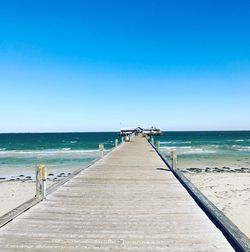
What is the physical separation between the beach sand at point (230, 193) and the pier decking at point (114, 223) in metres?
5.26

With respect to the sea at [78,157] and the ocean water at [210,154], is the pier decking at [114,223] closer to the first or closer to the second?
the sea at [78,157]

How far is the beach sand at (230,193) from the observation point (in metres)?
13.3

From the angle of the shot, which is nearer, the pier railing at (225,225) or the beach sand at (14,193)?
the pier railing at (225,225)

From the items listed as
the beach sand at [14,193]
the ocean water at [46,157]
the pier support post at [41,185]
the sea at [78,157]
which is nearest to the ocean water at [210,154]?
the sea at [78,157]

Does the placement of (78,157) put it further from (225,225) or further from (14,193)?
(225,225)

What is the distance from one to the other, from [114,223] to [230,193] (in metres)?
14.4

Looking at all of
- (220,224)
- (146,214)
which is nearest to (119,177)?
(146,214)

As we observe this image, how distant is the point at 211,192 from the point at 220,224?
45.9 feet

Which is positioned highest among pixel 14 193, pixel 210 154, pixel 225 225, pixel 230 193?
pixel 225 225

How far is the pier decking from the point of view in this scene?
484 centimetres

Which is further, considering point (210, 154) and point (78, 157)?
point (210, 154)

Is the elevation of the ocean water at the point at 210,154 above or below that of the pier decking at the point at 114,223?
below

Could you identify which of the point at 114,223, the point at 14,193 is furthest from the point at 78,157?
the point at 114,223

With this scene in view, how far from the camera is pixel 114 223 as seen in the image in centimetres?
592
